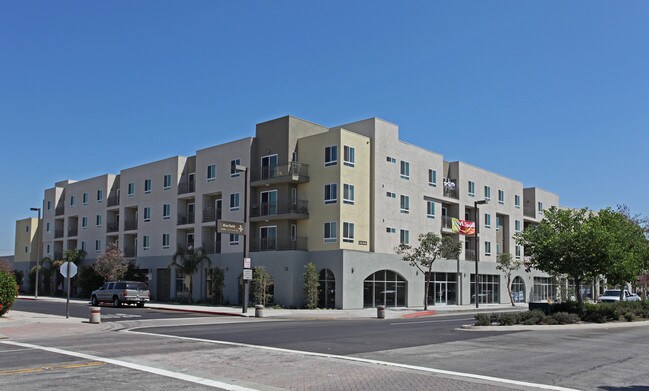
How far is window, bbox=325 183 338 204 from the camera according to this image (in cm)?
4216

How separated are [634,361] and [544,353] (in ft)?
7.07

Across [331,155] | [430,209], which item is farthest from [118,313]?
[430,209]

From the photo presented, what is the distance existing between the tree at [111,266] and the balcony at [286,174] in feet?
54.4

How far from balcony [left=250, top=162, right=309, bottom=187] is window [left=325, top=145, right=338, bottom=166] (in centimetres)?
191

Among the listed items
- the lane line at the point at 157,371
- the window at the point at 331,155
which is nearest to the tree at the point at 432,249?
the window at the point at 331,155

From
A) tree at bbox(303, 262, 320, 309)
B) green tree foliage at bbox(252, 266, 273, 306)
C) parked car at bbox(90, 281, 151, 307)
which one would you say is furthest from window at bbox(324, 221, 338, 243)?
parked car at bbox(90, 281, 151, 307)

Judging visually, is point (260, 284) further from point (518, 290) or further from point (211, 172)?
point (518, 290)

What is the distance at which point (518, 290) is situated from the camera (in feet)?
202

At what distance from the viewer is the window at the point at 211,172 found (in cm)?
5000

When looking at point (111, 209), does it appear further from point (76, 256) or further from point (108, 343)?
point (108, 343)

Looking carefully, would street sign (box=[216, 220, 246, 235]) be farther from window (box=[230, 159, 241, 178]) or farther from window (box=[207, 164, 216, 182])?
window (box=[207, 164, 216, 182])

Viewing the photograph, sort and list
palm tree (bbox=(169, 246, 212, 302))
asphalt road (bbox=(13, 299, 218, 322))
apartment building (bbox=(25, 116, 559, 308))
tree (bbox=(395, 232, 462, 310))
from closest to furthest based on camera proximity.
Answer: asphalt road (bbox=(13, 299, 218, 322))
tree (bbox=(395, 232, 462, 310))
apartment building (bbox=(25, 116, 559, 308))
palm tree (bbox=(169, 246, 212, 302))

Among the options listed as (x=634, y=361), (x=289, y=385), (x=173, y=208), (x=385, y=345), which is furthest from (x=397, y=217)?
(x=289, y=385)

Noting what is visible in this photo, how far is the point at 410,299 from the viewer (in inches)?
1834
